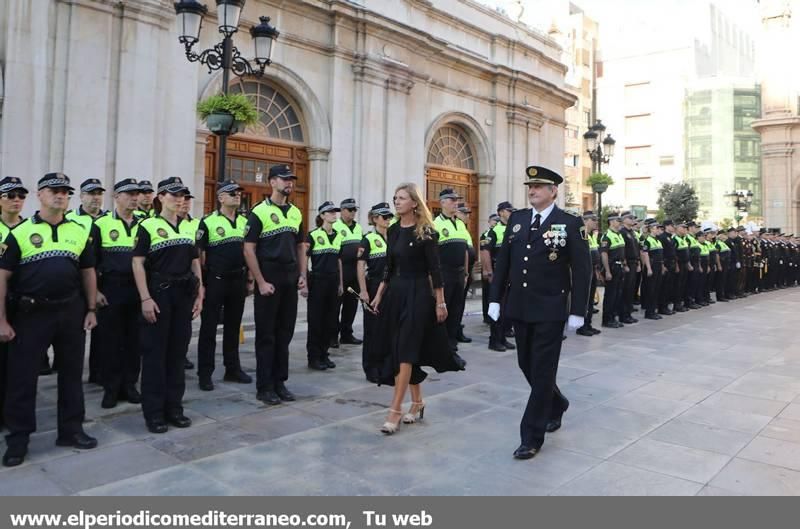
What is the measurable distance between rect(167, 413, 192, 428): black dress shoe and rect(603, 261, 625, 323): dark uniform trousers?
8.85m

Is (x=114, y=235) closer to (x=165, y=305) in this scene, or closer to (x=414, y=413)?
(x=165, y=305)

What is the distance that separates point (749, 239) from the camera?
20.5 m

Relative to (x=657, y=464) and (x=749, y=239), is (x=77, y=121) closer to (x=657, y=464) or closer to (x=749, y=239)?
(x=657, y=464)

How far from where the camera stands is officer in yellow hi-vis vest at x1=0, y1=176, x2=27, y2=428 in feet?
15.5

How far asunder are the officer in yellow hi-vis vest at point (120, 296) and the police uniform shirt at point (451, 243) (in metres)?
3.86

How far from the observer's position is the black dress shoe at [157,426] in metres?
4.97

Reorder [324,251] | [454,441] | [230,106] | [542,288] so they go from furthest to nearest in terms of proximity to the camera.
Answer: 1. [230,106]
2. [324,251]
3. [454,441]
4. [542,288]

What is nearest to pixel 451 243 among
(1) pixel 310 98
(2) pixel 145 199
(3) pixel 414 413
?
(3) pixel 414 413

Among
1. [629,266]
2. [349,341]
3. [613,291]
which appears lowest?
[349,341]

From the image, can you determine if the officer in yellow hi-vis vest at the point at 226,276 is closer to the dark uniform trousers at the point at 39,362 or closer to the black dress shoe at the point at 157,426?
the black dress shoe at the point at 157,426

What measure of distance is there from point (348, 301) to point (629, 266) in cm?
632

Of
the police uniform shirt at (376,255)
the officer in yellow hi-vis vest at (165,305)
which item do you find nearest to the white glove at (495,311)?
the officer in yellow hi-vis vest at (165,305)

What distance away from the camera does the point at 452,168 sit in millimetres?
20406

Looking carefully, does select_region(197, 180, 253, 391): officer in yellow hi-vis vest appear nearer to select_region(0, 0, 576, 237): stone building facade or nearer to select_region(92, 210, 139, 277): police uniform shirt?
select_region(92, 210, 139, 277): police uniform shirt
